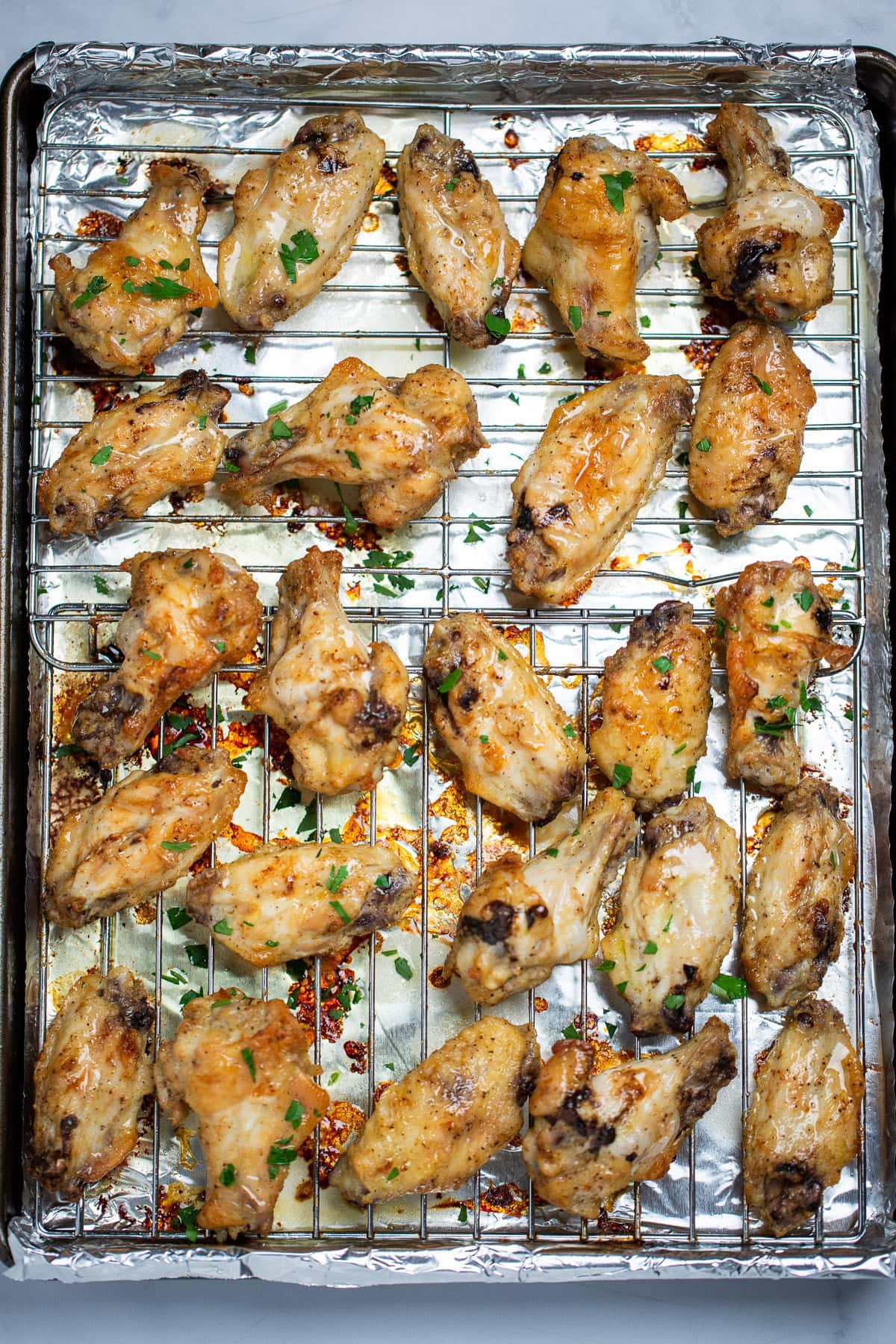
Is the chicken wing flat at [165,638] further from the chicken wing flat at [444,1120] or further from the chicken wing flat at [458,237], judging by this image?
the chicken wing flat at [444,1120]

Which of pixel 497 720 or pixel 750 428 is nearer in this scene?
pixel 497 720

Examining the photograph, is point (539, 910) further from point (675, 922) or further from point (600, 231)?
point (600, 231)

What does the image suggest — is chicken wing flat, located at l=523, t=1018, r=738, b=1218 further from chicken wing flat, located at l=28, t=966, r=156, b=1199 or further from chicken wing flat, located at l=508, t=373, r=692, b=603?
chicken wing flat, located at l=508, t=373, r=692, b=603

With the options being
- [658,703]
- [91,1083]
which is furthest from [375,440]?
[91,1083]

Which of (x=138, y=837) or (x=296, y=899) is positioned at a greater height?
(x=138, y=837)

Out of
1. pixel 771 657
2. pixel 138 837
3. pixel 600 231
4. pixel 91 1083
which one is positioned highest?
pixel 600 231

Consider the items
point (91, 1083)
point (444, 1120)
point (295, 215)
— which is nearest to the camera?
point (444, 1120)

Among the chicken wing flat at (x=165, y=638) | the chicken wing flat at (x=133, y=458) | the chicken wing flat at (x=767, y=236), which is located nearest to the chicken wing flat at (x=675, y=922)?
the chicken wing flat at (x=165, y=638)
